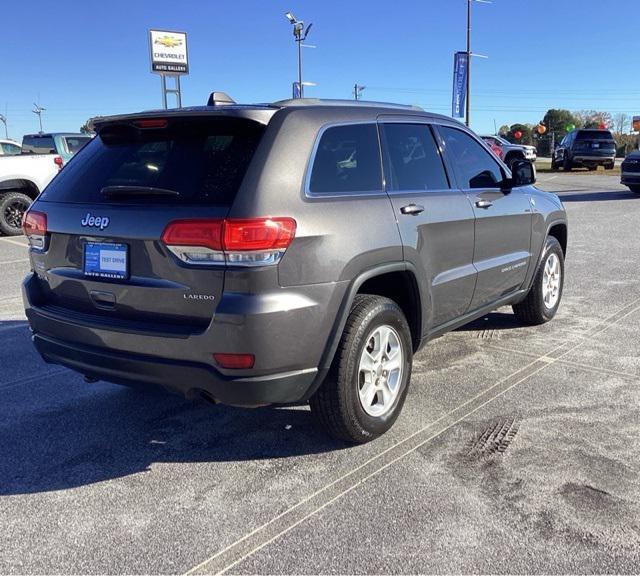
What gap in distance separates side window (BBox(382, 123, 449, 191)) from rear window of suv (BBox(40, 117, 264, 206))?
1007mm

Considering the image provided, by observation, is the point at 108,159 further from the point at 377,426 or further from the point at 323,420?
the point at 377,426

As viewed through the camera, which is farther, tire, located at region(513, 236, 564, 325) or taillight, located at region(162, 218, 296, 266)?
tire, located at region(513, 236, 564, 325)

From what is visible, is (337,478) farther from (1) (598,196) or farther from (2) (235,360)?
(1) (598,196)

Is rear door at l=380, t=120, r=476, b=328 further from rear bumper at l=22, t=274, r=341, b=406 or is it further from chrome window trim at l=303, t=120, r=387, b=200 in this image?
rear bumper at l=22, t=274, r=341, b=406

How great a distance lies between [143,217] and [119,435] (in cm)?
139

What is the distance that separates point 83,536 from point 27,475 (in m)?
0.69

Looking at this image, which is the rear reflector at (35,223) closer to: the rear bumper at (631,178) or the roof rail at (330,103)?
the roof rail at (330,103)

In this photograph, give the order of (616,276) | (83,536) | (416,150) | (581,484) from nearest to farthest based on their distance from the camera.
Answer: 1. (83,536)
2. (581,484)
3. (416,150)
4. (616,276)

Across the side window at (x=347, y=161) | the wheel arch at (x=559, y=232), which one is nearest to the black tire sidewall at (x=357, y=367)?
the side window at (x=347, y=161)

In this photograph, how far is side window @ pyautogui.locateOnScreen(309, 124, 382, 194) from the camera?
3.15 m

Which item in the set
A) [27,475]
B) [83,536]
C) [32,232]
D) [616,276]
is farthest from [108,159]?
[616,276]

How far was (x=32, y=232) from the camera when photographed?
11.5ft

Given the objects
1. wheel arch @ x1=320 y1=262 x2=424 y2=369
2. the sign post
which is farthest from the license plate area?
the sign post

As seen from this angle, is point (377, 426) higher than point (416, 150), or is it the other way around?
point (416, 150)
